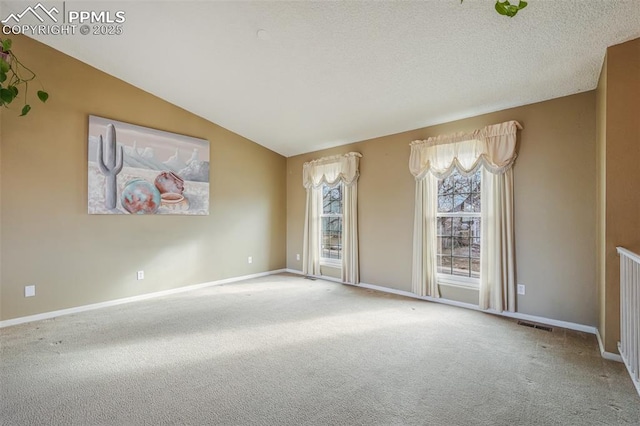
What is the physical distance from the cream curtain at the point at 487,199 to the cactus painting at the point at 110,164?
13.8 feet

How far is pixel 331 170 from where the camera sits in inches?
209

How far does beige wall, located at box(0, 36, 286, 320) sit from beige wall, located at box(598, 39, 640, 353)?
4932 millimetres

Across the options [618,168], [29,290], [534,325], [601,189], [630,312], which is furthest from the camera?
[29,290]

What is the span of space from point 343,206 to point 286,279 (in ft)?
5.70

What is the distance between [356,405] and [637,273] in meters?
2.12

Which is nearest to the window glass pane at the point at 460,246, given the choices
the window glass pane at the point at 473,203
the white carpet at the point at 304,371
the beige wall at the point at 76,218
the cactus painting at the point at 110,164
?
the window glass pane at the point at 473,203

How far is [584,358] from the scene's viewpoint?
241 cm

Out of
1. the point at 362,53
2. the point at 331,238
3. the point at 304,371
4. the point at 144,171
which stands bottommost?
the point at 304,371

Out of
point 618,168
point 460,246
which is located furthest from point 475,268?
point 618,168

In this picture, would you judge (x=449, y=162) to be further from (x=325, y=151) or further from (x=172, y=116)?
(x=172, y=116)

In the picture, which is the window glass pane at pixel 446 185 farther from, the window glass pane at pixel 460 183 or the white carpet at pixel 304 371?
the white carpet at pixel 304 371

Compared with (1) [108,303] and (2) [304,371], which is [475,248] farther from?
(1) [108,303]

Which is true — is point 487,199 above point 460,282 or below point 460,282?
above

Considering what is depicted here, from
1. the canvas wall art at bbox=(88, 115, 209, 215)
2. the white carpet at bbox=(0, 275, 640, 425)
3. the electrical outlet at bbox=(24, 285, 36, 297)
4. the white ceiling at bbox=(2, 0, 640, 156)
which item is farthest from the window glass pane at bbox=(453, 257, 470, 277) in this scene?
the electrical outlet at bbox=(24, 285, 36, 297)
